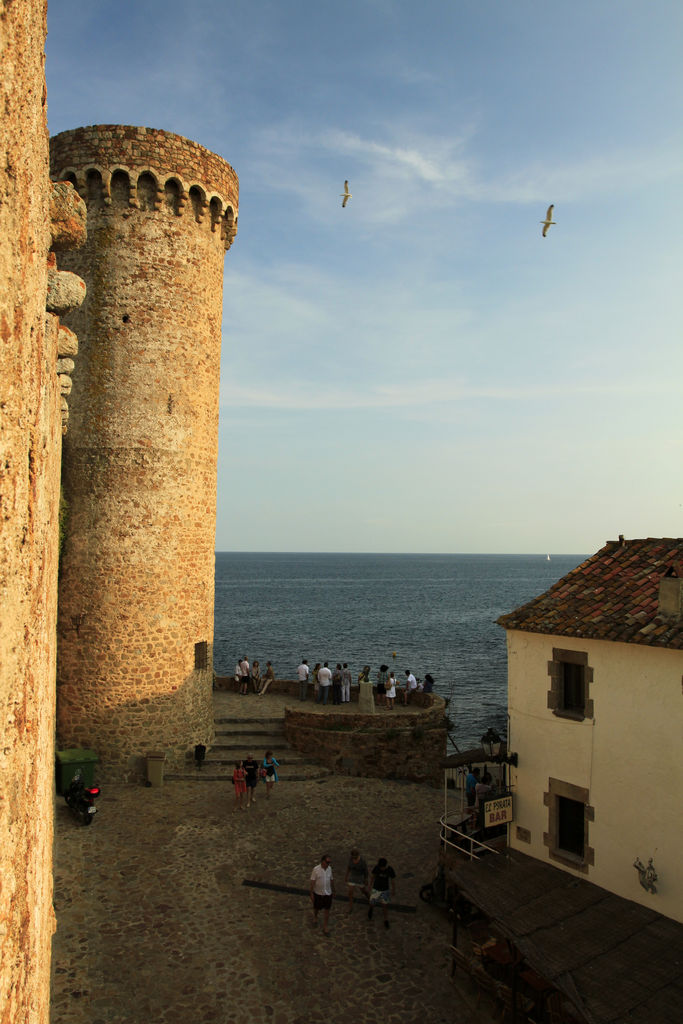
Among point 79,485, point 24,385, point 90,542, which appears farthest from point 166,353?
point 24,385

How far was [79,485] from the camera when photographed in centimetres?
1991

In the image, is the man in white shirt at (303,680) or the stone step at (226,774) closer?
the stone step at (226,774)

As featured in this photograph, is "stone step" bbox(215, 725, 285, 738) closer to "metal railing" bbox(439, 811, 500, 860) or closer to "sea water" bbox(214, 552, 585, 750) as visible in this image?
"metal railing" bbox(439, 811, 500, 860)

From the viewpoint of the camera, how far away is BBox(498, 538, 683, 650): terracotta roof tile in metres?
12.4

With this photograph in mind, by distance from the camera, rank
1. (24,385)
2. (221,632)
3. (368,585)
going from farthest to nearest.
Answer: (368,585), (221,632), (24,385)

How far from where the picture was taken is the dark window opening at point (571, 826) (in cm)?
1308

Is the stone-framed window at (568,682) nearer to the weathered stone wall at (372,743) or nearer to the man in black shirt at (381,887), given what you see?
the man in black shirt at (381,887)

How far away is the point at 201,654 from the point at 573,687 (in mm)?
11602

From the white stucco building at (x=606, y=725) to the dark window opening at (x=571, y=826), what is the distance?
0.06 feet

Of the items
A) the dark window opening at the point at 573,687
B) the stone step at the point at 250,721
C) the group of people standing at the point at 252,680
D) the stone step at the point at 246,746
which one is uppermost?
the dark window opening at the point at 573,687

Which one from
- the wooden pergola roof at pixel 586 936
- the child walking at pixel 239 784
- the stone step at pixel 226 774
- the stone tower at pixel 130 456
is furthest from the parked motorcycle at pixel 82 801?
the wooden pergola roof at pixel 586 936

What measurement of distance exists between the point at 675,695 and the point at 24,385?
11707mm

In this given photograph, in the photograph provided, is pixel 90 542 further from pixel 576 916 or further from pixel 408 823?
pixel 576 916

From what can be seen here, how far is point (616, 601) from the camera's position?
45.1 ft
